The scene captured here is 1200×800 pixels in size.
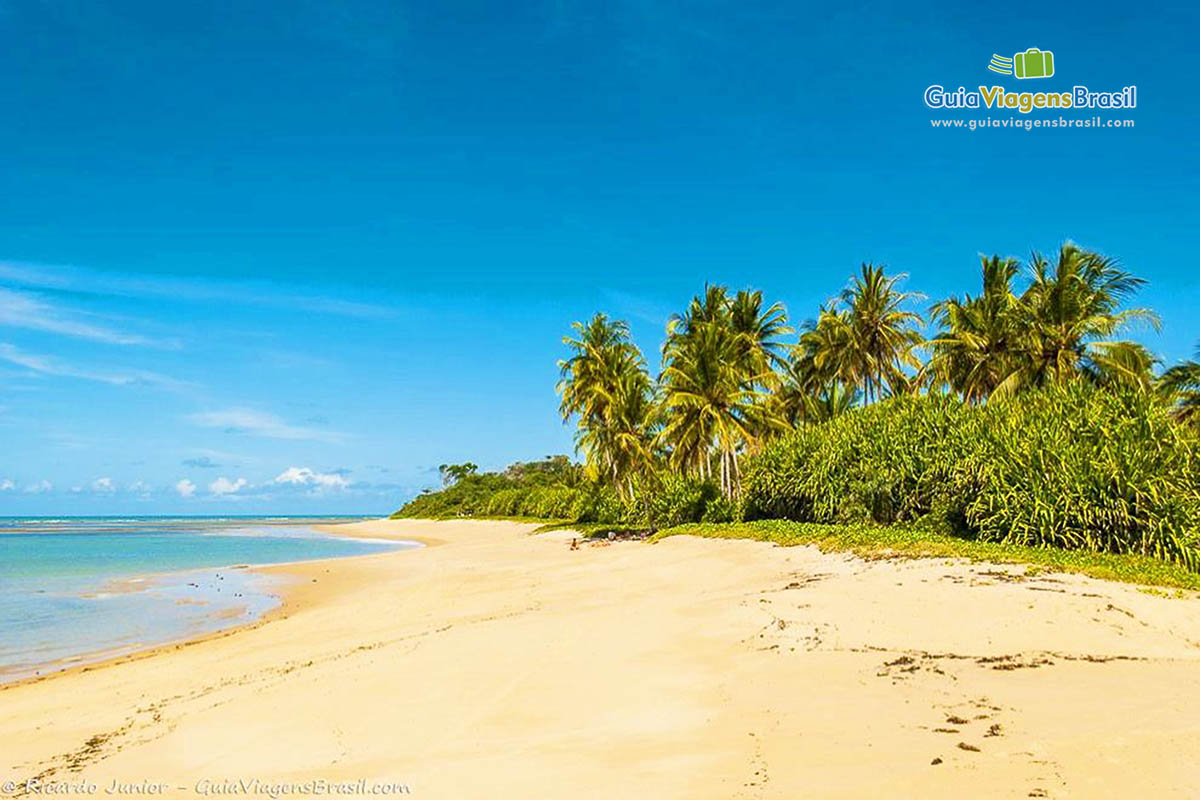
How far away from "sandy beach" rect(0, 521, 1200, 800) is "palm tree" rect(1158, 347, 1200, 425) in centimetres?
2230

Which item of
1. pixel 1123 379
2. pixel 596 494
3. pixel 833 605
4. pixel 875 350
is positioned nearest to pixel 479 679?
pixel 833 605

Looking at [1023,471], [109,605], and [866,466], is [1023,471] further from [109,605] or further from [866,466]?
[109,605]

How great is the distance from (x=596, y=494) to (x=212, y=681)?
39.1m

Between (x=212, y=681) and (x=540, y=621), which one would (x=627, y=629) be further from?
(x=212, y=681)

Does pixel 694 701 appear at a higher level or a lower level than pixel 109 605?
higher

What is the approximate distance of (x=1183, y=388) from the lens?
1081 inches

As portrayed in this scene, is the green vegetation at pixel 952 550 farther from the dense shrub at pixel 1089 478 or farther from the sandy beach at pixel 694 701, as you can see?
the sandy beach at pixel 694 701

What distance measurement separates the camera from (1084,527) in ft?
44.4

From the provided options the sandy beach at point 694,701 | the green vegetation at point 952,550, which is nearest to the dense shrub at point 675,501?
the green vegetation at point 952,550

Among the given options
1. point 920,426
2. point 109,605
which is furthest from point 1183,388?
point 109,605

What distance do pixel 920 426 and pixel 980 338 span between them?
12.4m

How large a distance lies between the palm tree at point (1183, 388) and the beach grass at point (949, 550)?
53.6ft

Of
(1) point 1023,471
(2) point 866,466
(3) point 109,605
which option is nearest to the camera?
(1) point 1023,471

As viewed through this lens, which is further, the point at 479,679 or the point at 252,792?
the point at 479,679
